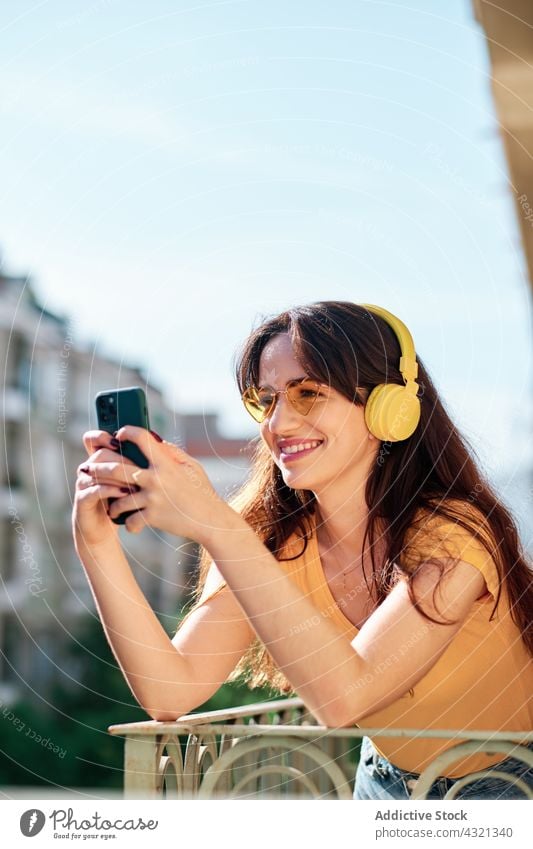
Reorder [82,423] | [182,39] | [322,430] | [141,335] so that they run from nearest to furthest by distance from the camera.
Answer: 1. [322,430]
2. [141,335]
3. [182,39]
4. [82,423]

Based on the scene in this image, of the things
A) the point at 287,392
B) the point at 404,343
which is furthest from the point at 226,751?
the point at 404,343

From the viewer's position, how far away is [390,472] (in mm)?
1281

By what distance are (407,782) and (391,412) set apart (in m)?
0.49

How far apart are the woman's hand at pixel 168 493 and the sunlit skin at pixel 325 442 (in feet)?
1.03

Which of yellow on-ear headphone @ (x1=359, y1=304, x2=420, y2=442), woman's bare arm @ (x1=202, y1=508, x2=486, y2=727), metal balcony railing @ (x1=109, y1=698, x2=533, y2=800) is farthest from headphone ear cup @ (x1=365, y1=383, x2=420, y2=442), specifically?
metal balcony railing @ (x1=109, y1=698, x2=533, y2=800)

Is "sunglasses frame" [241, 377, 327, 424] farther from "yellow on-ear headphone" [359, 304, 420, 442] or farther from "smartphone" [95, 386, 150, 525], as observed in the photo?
"smartphone" [95, 386, 150, 525]

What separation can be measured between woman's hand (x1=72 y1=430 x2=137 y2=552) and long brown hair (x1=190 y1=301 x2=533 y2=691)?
30cm

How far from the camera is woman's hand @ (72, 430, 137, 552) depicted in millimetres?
903

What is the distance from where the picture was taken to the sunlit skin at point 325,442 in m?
1.19

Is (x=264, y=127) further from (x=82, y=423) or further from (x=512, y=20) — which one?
(x=82, y=423)

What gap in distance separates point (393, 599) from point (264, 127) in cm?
71

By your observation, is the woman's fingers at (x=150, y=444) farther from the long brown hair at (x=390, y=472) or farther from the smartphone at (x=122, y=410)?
the long brown hair at (x=390, y=472)
